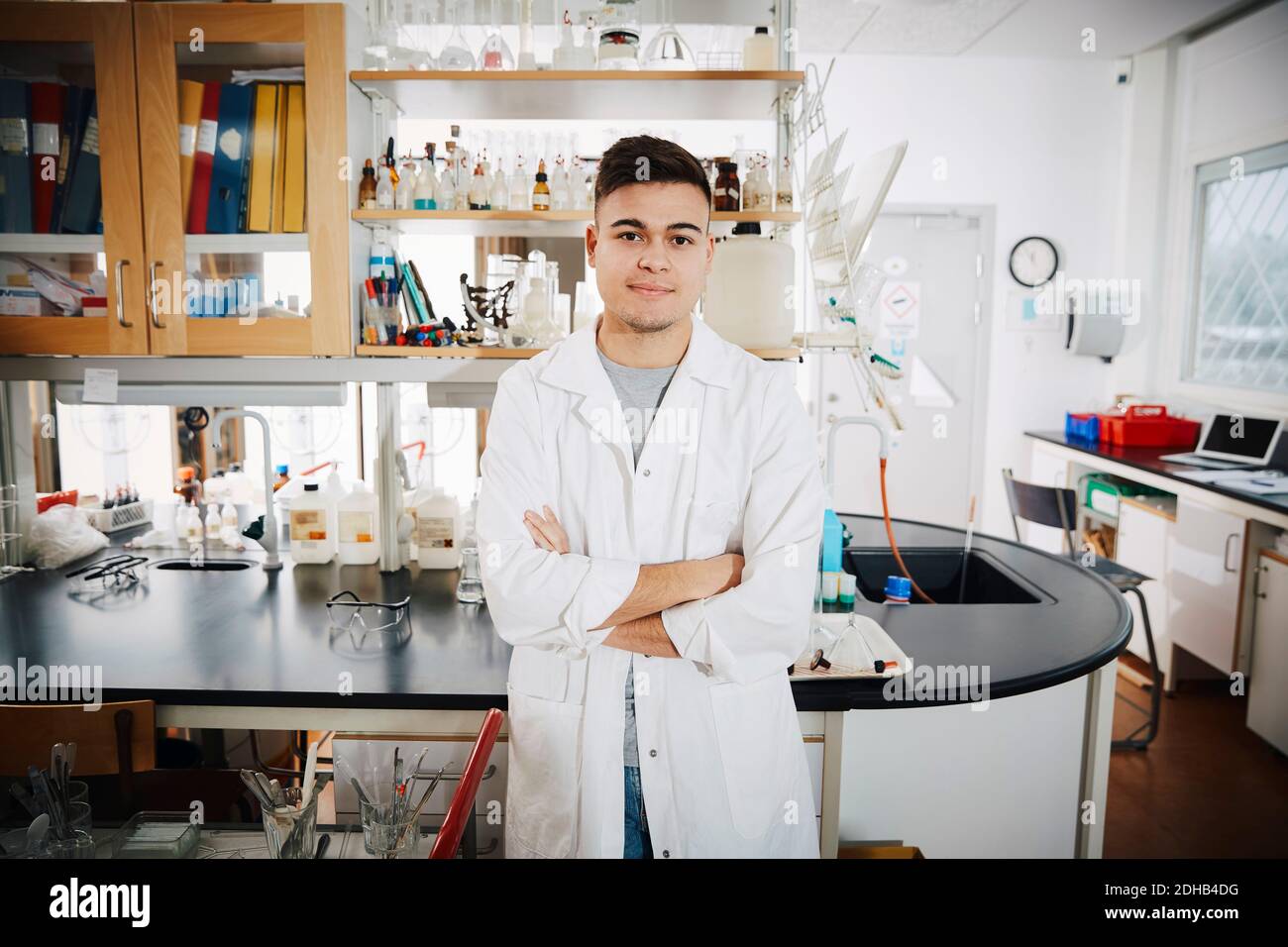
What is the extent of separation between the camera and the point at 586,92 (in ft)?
6.05

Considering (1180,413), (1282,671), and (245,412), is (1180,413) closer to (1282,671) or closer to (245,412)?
(1282,671)

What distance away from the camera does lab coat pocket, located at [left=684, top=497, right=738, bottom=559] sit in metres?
1.29

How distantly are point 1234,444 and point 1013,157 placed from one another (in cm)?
189

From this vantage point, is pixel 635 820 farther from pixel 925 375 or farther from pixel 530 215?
pixel 925 375

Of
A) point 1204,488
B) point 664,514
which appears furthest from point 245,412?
point 1204,488

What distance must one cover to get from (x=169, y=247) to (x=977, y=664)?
191 cm

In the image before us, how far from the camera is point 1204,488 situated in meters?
3.07

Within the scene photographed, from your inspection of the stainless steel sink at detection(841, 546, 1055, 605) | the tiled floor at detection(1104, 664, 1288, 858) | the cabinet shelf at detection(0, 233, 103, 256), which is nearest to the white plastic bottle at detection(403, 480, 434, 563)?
the cabinet shelf at detection(0, 233, 103, 256)

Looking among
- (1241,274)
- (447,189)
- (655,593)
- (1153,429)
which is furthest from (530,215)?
(1241,274)

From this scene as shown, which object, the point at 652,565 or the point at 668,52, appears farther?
the point at 668,52

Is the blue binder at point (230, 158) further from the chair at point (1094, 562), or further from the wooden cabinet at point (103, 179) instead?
the chair at point (1094, 562)

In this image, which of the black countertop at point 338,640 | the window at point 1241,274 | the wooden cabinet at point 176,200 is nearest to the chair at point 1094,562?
the black countertop at point 338,640

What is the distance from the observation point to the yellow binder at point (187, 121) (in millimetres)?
1827

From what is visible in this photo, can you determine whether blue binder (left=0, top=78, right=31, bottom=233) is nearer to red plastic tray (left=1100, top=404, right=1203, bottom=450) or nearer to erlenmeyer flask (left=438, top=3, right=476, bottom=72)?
erlenmeyer flask (left=438, top=3, right=476, bottom=72)
